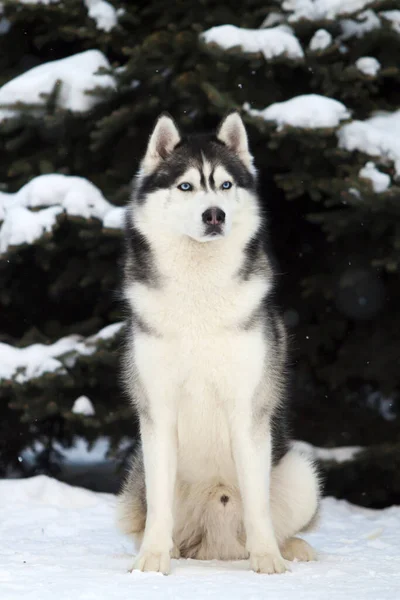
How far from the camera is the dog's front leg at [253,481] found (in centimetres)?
401

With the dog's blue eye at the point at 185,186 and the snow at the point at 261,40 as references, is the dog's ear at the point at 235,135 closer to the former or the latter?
the dog's blue eye at the point at 185,186

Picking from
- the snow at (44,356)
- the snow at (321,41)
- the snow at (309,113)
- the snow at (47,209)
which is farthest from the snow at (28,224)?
the snow at (321,41)

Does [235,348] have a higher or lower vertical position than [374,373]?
higher

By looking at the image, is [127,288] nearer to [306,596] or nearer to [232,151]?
[232,151]

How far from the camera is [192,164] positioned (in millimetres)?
4141

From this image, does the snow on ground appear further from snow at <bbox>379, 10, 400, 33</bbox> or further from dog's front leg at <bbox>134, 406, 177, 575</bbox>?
snow at <bbox>379, 10, 400, 33</bbox>

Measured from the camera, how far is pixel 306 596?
3.36 metres

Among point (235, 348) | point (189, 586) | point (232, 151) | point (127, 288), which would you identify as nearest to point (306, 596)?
point (189, 586)

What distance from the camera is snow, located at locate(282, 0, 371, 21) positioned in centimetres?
609

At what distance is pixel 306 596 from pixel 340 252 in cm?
372

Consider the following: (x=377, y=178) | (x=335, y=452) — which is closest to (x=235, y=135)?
(x=377, y=178)

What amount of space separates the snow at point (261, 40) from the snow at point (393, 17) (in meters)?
0.71

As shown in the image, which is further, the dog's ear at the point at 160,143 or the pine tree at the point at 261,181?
the pine tree at the point at 261,181

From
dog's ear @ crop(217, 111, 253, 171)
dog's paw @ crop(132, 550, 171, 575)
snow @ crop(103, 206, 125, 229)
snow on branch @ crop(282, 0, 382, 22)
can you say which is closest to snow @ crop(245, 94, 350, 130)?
snow on branch @ crop(282, 0, 382, 22)
